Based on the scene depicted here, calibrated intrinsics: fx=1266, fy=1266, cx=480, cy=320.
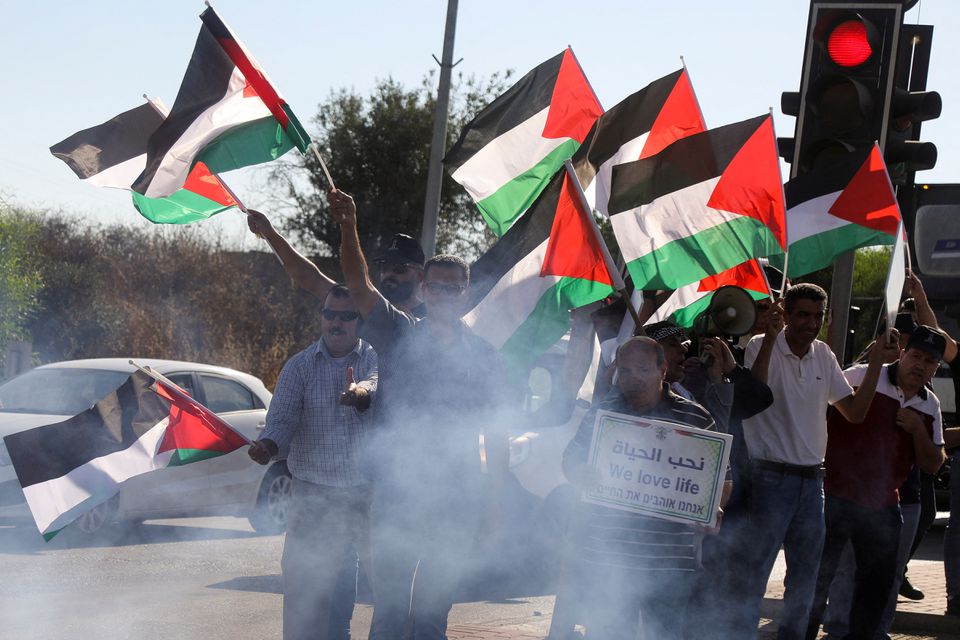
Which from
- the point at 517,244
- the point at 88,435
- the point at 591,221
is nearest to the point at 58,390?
the point at 88,435

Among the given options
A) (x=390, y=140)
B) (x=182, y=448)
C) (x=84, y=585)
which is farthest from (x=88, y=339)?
(x=182, y=448)

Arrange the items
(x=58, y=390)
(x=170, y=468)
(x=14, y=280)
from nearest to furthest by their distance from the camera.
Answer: (x=170, y=468) → (x=58, y=390) → (x=14, y=280)

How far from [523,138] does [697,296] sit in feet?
4.33

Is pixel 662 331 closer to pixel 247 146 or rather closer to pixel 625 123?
pixel 625 123

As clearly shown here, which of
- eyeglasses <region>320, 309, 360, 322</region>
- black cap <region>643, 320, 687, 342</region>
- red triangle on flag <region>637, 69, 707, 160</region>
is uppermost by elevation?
red triangle on flag <region>637, 69, 707, 160</region>

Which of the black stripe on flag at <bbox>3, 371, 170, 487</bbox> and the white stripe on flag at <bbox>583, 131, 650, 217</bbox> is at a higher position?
the white stripe on flag at <bbox>583, 131, 650, 217</bbox>

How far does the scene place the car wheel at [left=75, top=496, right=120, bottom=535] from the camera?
9.71 meters

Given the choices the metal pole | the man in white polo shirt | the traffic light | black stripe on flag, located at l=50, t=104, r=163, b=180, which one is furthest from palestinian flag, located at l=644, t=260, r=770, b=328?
the metal pole

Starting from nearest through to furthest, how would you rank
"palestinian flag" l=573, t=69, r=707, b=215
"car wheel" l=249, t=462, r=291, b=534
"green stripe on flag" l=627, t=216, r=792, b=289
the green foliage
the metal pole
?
"green stripe on flag" l=627, t=216, r=792, b=289 → "palestinian flag" l=573, t=69, r=707, b=215 → "car wheel" l=249, t=462, r=291, b=534 → the metal pole → the green foliage

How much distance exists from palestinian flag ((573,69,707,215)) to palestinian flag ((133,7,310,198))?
1654mm

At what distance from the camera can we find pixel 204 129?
5.38m

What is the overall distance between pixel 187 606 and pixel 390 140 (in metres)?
21.8

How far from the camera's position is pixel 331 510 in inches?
213

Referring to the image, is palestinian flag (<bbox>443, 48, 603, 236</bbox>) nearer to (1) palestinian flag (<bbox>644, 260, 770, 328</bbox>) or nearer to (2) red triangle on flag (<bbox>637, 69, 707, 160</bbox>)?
(2) red triangle on flag (<bbox>637, 69, 707, 160</bbox>)
